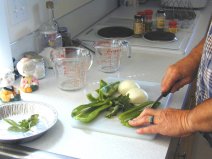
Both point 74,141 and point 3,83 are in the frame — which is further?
point 3,83

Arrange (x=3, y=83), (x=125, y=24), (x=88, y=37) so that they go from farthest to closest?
(x=125, y=24) < (x=88, y=37) < (x=3, y=83)

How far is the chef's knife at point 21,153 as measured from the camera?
793 millimetres

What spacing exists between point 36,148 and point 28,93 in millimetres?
317

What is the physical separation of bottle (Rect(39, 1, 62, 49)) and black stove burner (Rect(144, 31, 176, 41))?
1.55 feet

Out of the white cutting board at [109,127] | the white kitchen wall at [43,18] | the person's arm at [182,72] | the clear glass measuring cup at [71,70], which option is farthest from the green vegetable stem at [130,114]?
the white kitchen wall at [43,18]

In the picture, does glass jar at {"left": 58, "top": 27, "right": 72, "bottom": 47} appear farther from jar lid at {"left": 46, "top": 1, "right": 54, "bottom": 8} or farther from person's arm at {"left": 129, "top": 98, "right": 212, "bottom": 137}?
person's arm at {"left": 129, "top": 98, "right": 212, "bottom": 137}

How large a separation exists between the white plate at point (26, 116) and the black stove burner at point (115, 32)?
80cm

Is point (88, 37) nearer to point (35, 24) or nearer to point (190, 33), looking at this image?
point (35, 24)

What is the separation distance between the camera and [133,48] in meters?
1.54

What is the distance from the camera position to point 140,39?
1.64 meters

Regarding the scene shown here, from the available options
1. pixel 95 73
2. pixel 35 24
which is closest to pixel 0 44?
pixel 35 24

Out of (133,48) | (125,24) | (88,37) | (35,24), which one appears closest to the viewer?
(35,24)

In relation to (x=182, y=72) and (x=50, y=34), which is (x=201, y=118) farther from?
(x=50, y=34)

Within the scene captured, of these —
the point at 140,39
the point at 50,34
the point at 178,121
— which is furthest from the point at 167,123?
A: the point at 140,39
